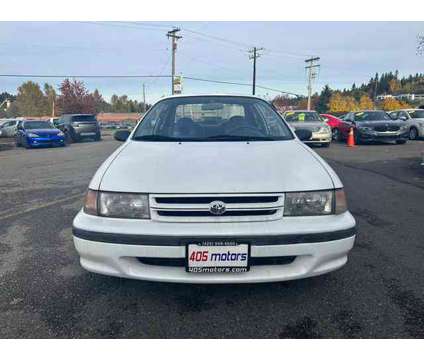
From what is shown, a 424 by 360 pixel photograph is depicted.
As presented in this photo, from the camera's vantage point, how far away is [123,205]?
2.31m

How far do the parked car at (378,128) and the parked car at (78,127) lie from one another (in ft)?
46.2

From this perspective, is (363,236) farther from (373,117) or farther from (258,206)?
(373,117)

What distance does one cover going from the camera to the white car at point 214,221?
215 centimetres

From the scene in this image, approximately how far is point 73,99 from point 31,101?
36265 mm

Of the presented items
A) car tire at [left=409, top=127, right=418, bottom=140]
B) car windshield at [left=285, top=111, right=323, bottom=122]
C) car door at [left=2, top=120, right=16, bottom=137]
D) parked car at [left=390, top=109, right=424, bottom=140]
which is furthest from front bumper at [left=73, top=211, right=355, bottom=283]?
car door at [left=2, top=120, right=16, bottom=137]

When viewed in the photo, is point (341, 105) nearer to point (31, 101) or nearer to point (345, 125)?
point (345, 125)

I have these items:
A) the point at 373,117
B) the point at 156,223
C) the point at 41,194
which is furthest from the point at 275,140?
the point at 373,117

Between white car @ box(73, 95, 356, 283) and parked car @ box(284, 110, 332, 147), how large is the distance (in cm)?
1119

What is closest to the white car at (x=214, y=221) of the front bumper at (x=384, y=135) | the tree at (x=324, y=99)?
the front bumper at (x=384, y=135)

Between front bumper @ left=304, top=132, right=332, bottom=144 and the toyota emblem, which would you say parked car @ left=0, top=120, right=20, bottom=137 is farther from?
the toyota emblem

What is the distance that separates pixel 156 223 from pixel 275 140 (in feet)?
4.77

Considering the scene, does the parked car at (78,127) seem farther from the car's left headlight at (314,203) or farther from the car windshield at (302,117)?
the car's left headlight at (314,203)

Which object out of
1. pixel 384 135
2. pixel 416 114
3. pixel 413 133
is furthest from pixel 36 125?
pixel 416 114

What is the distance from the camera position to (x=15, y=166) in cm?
1018
